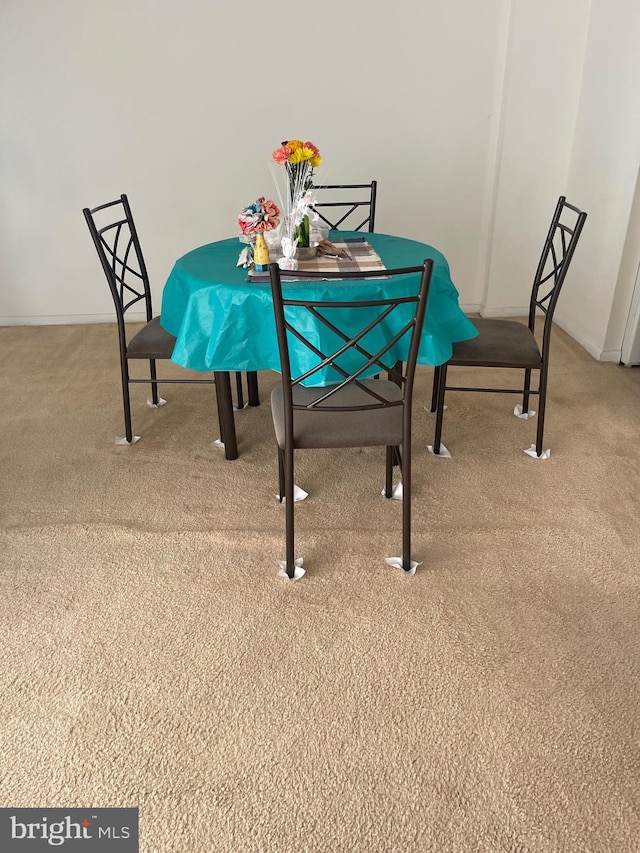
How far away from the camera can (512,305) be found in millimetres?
4285

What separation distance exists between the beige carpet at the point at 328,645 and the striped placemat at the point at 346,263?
79 cm

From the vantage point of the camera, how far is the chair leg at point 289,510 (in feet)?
6.17

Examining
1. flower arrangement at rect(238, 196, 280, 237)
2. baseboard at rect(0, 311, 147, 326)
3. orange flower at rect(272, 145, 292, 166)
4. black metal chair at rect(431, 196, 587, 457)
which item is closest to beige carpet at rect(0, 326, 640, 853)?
black metal chair at rect(431, 196, 587, 457)

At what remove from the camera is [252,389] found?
3.06 m

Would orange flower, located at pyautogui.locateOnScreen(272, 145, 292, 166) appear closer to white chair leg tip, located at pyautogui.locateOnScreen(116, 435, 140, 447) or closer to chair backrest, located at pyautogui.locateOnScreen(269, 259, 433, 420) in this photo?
chair backrest, located at pyautogui.locateOnScreen(269, 259, 433, 420)

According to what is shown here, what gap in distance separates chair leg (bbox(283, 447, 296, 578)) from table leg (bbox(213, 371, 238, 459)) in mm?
675

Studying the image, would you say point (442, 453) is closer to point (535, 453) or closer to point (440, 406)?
point (440, 406)

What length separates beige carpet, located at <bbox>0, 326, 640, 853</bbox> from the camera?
1352mm

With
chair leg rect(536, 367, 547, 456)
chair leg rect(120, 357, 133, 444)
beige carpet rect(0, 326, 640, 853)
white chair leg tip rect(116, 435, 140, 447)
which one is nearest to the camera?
beige carpet rect(0, 326, 640, 853)

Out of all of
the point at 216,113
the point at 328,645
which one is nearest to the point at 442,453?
the point at 328,645

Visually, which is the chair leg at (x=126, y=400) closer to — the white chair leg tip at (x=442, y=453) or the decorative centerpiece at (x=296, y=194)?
the decorative centerpiece at (x=296, y=194)

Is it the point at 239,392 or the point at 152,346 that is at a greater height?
the point at 152,346

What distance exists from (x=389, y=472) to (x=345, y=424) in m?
0.46

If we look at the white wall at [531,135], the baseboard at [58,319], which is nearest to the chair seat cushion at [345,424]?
the white wall at [531,135]
